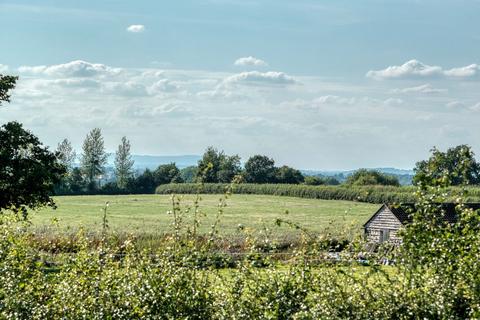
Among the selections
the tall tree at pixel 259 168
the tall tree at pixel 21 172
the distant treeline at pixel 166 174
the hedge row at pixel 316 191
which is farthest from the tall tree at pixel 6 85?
the tall tree at pixel 259 168

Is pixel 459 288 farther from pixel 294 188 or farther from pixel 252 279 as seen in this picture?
pixel 294 188

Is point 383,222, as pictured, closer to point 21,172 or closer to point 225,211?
point 21,172

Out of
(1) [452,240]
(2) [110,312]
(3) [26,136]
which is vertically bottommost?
(2) [110,312]

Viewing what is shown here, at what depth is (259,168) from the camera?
5714 inches

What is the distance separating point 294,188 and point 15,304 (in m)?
103

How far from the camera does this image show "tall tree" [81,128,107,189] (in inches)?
5851

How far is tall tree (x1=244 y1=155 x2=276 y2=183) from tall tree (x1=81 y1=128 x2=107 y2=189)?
3089 centimetres

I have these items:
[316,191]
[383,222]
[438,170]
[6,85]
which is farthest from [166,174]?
[438,170]

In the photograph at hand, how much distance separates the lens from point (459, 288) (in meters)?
12.2

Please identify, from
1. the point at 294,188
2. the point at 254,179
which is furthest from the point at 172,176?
the point at 294,188

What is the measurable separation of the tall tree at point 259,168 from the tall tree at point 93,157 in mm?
30887

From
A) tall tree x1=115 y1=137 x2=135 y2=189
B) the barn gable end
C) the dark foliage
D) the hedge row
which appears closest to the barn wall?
the barn gable end

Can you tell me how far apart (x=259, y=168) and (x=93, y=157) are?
35077 millimetres

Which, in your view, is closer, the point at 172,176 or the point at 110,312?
the point at 110,312
